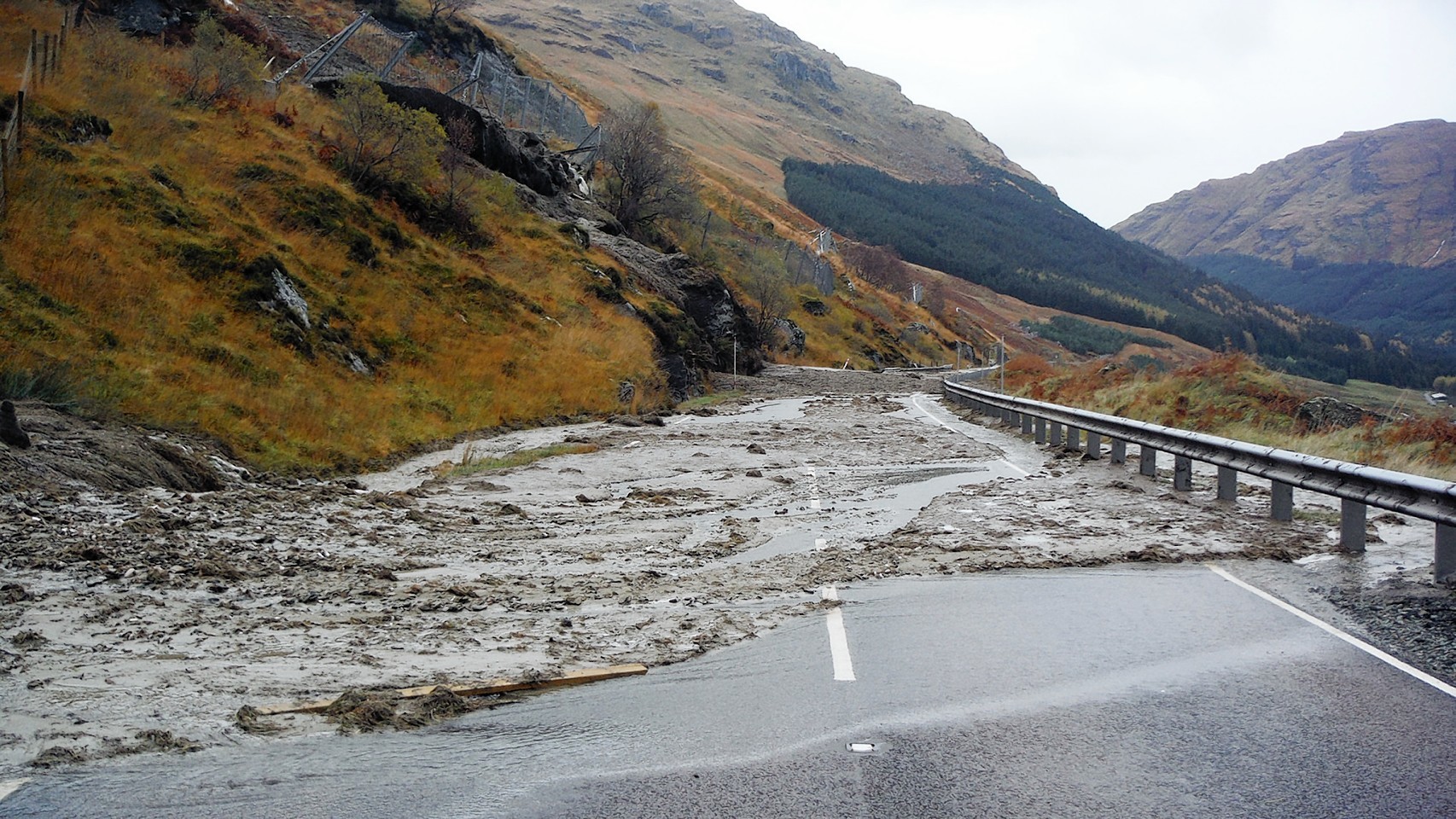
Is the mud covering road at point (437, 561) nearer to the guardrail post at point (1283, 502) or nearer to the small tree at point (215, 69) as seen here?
the guardrail post at point (1283, 502)

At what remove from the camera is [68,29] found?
93.7 ft

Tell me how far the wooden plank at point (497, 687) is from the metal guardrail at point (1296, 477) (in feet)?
20.4

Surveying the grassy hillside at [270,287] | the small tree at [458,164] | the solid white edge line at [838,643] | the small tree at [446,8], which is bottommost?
the solid white edge line at [838,643]

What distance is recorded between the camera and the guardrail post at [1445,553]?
8039 mm

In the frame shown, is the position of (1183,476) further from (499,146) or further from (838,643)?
(499,146)

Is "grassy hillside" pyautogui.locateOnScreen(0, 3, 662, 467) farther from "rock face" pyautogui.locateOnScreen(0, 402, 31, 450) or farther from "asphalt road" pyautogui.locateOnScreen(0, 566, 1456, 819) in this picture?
"asphalt road" pyautogui.locateOnScreen(0, 566, 1456, 819)

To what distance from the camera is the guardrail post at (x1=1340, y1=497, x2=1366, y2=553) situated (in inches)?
373

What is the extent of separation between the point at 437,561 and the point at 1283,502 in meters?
8.62

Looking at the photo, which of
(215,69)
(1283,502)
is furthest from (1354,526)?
(215,69)

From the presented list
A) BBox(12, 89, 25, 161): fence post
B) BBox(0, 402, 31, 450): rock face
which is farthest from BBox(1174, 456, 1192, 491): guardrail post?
BBox(12, 89, 25, 161): fence post

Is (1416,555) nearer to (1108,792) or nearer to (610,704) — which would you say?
(1108,792)

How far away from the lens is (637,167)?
58219 millimetres

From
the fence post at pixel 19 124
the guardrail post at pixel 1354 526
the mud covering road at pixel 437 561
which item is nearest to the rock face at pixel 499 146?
the fence post at pixel 19 124

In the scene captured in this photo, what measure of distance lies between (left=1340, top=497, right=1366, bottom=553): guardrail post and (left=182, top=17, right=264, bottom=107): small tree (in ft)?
102
